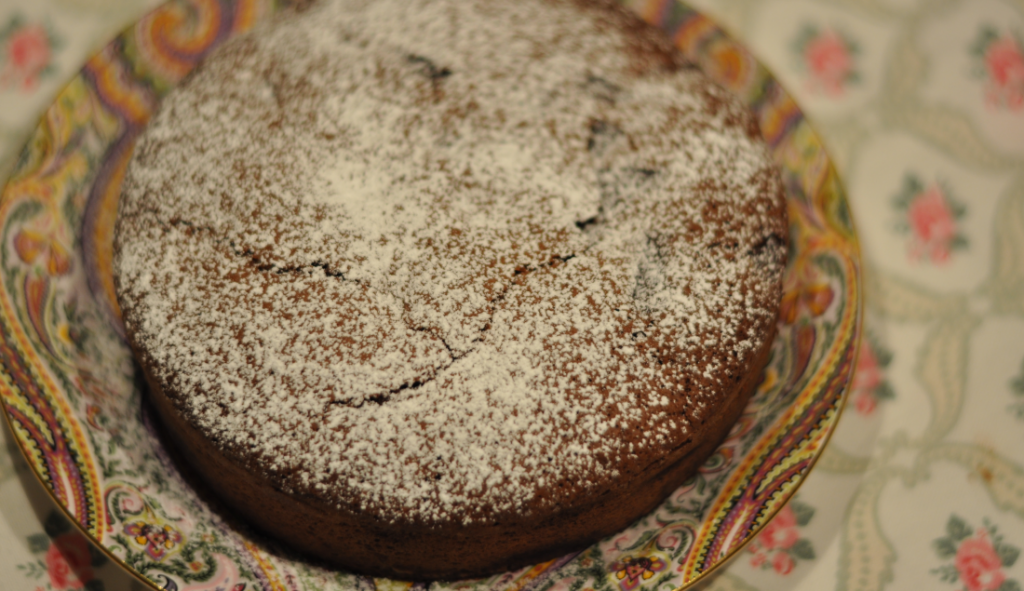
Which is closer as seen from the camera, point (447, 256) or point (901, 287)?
point (447, 256)

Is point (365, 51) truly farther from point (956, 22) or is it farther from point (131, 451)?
point (956, 22)

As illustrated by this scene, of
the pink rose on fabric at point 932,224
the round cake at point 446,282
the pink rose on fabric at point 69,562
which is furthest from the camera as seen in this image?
the pink rose on fabric at point 932,224

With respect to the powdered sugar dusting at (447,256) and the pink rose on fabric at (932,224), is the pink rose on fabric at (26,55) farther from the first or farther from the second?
the pink rose on fabric at (932,224)

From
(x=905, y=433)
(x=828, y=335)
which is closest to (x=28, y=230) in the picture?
(x=828, y=335)

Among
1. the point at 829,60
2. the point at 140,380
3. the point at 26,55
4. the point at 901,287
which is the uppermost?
the point at 26,55

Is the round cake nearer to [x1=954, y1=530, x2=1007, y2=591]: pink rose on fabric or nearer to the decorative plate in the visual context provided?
the decorative plate

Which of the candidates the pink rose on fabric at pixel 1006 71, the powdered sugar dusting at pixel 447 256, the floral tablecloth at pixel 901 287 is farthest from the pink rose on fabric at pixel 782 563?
the pink rose on fabric at pixel 1006 71

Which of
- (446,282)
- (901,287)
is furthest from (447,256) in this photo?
(901,287)

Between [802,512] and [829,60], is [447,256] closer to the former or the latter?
[802,512]
